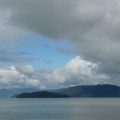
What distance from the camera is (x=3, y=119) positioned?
8850 centimetres

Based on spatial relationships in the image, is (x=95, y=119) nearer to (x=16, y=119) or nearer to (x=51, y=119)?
(x=51, y=119)

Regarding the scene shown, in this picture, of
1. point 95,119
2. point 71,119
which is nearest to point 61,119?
point 71,119

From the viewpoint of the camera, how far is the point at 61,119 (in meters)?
87.8

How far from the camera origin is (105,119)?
84.2 metres

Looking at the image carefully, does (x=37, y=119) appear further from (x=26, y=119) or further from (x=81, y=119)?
(x=81, y=119)

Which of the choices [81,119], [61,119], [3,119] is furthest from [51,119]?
[3,119]

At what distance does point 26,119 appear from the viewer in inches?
3504

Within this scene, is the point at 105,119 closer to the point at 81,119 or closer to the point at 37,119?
the point at 81,119

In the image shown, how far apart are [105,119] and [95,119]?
322cm

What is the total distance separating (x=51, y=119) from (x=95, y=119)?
1499 cm

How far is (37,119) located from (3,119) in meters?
11.2

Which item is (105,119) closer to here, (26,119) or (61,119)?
(61,119)

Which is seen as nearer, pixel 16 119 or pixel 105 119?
pixel 105 119

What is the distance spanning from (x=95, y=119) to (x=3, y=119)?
3020 cm
